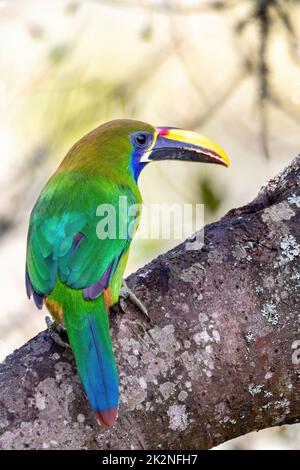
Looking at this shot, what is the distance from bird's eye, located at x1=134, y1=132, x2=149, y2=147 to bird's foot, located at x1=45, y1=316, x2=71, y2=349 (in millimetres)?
974

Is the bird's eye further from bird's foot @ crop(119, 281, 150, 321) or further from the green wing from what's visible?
bird's foot @ crop(119, 281, 150, 321)

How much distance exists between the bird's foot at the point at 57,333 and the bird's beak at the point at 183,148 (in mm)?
1021

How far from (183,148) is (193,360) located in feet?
4.24

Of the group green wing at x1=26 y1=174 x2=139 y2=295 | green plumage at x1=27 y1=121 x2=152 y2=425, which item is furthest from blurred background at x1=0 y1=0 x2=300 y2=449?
green wing at x1=26 y1=174 x2=139 y2=295

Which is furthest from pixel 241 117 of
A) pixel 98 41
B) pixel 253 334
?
pixel 253 334

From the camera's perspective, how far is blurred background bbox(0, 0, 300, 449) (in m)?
4.20

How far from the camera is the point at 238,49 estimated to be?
475cm

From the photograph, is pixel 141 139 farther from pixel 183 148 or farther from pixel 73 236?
pixel 73 236

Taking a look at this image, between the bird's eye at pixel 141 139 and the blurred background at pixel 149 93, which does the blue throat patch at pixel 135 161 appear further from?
the blurred background at pixel 149 93

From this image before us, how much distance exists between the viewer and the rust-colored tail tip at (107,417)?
86.7 inches

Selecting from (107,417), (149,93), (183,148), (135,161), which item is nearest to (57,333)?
(107,417)

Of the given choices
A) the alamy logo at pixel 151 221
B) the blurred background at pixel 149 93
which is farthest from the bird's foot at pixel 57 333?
the blurred background at pixel 149 93

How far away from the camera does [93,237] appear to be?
2887mm
